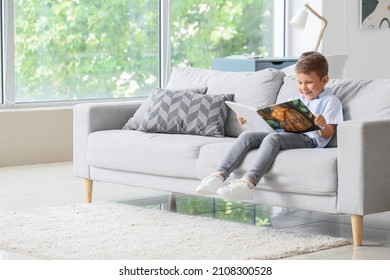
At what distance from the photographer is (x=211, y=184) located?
13.5ft

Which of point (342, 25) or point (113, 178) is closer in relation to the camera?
point (113, 178)

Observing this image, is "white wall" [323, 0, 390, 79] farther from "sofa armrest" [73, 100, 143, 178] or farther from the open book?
the open book

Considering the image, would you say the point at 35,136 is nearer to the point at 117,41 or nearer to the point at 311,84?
the point at 117,41

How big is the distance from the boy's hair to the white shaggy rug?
0.80 meters

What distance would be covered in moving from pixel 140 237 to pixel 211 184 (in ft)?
1.40

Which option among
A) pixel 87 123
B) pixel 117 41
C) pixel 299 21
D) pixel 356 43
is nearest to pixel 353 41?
pixel 356 43

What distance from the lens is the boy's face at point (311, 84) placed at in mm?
4293

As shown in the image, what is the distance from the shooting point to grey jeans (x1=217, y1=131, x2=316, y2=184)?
404 centimetres

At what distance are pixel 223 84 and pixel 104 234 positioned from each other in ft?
4.88

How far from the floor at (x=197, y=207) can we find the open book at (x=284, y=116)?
1.64ft

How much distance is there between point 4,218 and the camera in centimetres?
443

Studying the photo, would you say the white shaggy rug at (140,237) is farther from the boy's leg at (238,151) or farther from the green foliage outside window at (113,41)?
the green foliage outside window at (113,41)
